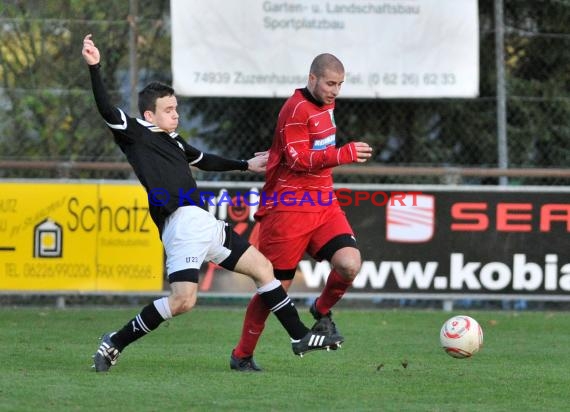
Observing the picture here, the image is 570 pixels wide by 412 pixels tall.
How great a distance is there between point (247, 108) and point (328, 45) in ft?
3.72

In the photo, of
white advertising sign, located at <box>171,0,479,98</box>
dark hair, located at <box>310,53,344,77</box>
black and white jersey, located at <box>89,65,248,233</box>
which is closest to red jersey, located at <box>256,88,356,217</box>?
dark hair, located at <box>310,53,344,77</box>

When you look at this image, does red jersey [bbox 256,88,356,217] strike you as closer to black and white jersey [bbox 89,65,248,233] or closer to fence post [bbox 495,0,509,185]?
black and white jersey [bbox 89,65,248,233]

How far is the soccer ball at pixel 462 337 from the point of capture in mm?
7711

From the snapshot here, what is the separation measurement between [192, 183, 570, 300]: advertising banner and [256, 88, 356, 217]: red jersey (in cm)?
431

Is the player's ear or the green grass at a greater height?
the player's ear

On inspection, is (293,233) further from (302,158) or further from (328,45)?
(328,45)

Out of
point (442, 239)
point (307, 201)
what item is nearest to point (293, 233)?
point (307, 201)

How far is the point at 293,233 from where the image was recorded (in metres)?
7.64

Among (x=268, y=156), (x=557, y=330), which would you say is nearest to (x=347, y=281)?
(x=268, y=156)

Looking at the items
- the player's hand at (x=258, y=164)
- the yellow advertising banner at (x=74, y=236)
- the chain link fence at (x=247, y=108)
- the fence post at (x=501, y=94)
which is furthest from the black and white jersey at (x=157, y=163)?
the fence post at (x=501, y=94)

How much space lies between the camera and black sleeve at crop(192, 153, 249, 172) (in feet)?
25.7

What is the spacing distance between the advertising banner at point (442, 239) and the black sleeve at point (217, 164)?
418 centimetres

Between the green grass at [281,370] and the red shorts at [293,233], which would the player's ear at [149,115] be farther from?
the green grass at [281,370]

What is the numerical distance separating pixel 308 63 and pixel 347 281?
5421 mm
